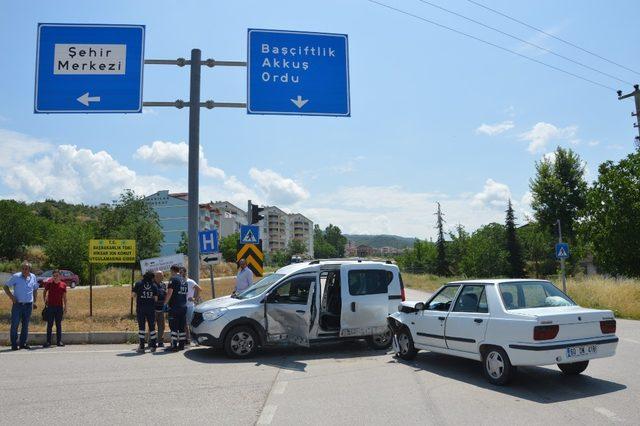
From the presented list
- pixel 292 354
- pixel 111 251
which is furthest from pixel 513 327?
pixel 111 251

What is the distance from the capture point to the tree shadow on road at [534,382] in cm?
691

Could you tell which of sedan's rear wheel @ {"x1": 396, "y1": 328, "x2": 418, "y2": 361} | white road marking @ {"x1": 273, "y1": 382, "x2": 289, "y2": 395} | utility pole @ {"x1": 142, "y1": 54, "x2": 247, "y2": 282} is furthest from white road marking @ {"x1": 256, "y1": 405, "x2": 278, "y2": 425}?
utility pole @ {"x1": 142, "y1": 54, "x2": 247, "y2": 282}

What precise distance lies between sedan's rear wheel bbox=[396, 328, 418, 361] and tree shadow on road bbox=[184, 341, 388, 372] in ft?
2.45

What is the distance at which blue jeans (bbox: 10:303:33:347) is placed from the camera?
11.2m

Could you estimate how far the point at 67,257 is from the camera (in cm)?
5216

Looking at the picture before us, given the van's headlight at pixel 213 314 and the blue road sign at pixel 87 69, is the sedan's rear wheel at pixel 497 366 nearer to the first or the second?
the van's headlight at pixel 213 314

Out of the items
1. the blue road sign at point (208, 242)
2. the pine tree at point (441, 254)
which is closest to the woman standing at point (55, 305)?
the blue road sign at point (208, 242)

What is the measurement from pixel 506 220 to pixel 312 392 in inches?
2674

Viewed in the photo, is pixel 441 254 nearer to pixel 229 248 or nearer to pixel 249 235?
pixel 229 248

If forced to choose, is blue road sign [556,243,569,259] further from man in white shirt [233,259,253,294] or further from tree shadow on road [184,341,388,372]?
man in white shirt [233,259,253,294]

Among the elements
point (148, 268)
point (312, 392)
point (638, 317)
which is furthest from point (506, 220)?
point (312, 392)

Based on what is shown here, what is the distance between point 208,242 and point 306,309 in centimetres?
531

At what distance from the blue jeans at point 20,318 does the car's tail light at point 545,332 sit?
10457 millimetres

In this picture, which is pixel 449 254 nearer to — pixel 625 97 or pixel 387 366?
pixel 625 97
